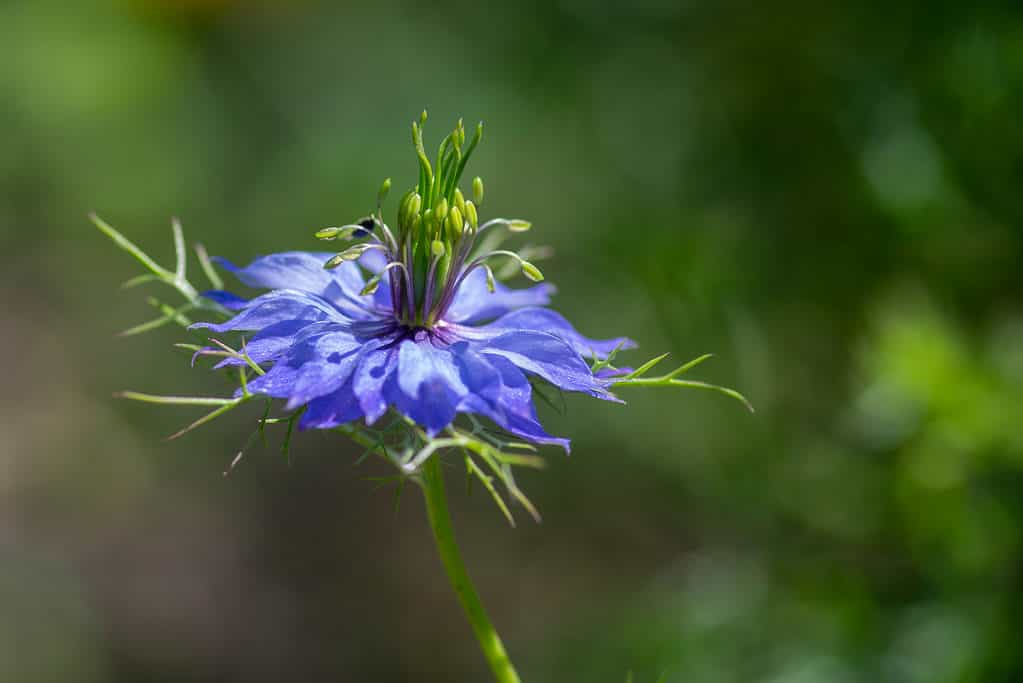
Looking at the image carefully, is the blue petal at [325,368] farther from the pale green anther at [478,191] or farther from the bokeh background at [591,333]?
the bokeh background at [591,333]

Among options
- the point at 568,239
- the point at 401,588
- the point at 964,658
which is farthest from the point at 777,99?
the point at 401,588

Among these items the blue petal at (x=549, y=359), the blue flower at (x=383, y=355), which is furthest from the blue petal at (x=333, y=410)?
the blue petal at (x=549, y=359)

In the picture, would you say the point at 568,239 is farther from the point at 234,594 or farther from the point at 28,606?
the point at 28,606

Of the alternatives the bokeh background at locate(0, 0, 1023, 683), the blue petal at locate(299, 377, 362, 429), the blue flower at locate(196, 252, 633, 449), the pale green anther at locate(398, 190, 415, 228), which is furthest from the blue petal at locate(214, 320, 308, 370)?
the bokeh background at locate(0, 0, 1023, 683)

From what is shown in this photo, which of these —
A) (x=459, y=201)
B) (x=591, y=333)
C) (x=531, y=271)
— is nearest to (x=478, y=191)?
(x=459, y=201)

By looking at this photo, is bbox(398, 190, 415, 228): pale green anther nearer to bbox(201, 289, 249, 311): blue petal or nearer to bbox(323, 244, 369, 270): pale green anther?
bbox(323, 244, 369, 270): pale green anther

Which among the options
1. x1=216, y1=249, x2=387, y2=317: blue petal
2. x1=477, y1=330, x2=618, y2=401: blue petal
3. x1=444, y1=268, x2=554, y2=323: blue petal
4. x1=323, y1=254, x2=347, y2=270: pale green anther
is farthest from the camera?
x1=444, y1=268, x2=554, y2=323: blue petal
